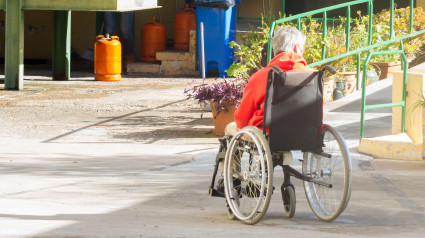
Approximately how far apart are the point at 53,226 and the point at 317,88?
1.76 meters

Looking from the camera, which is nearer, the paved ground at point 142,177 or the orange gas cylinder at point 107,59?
the paved ground at point 142,177

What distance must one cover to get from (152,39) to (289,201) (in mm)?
12335

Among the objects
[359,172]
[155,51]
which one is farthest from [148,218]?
[155,51]

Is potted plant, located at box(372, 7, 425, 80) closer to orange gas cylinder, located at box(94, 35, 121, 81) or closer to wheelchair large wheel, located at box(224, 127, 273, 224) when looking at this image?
orange gas cylinder, located at box(94, 35, 121, 81)

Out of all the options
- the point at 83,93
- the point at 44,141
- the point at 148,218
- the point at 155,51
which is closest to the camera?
the point at 148,218

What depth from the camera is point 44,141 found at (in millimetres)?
9508

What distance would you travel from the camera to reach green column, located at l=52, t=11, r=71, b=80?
15.6 m

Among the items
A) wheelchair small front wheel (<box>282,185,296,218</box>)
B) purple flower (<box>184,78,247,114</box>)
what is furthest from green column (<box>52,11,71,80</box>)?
wheelchair small front wheel (<box>282,185,296,218</box>)

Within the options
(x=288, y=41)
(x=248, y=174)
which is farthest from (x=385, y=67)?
(x=248, y=174)

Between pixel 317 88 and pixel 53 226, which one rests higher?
pixel 317 88

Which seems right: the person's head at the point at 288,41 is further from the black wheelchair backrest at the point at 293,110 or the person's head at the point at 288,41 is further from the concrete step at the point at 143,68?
the concrete step at the point at 143,68

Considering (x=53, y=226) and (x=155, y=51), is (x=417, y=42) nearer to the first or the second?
(x=155, y=51)

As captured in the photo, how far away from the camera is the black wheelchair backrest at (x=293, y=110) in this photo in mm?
5180

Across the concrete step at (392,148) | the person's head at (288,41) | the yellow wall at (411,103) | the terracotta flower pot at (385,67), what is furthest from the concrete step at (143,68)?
the person's head at (288,41)
